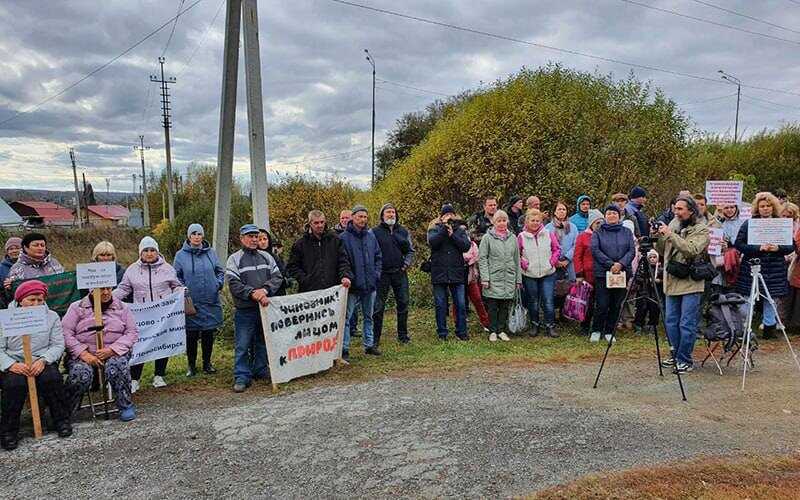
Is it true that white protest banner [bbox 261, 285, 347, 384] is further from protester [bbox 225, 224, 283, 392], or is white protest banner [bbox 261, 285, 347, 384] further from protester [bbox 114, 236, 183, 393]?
protester [bbox 114, 236, 183, 393]

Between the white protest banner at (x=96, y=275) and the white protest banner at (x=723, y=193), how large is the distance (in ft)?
29.3

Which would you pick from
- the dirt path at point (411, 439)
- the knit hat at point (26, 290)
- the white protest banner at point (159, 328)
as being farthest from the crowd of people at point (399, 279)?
the dirt path at point (411, 439)

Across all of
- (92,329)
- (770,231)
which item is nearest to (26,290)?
(92,329)

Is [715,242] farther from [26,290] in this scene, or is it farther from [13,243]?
[13,243]

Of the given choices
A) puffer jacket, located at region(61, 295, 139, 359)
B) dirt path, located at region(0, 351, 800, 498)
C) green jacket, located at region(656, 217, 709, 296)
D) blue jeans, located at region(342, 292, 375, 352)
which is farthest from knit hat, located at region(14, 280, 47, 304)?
green jacket, located at region(656, 217, 709, 296)

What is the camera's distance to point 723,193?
365 inches

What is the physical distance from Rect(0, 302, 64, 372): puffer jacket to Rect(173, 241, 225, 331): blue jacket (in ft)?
5.70

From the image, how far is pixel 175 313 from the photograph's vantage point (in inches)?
272

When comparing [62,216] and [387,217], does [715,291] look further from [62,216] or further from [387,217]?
[62,216]

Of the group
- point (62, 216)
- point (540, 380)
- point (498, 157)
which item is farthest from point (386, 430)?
point (62, 216)

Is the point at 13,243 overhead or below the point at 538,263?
overhead

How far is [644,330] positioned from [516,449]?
5519 millimetres

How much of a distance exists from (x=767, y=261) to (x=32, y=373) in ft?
31.1

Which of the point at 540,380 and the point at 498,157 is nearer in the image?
the point at 540,380
